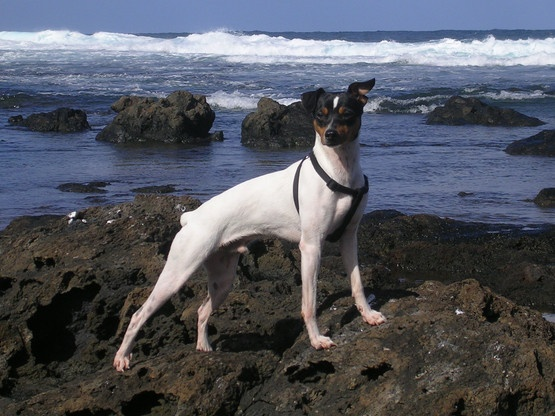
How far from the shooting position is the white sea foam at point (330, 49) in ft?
178

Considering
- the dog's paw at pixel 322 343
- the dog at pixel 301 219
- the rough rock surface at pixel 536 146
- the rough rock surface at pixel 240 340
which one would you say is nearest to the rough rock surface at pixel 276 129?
the rough rock surface at pixel 536 146

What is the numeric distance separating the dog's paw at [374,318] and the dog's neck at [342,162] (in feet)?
2.41

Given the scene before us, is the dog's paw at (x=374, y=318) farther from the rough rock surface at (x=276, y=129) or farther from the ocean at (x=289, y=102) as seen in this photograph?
the rough rock surface at (x=276, y=129)

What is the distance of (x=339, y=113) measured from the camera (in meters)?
5.46

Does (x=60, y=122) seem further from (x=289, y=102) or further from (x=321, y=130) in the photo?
(x=321, y=130)

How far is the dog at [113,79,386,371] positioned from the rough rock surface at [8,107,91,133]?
17.5 m

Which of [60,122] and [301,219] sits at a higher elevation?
[301,219]

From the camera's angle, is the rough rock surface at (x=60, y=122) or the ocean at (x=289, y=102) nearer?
the ocean at (x=289, y=102)

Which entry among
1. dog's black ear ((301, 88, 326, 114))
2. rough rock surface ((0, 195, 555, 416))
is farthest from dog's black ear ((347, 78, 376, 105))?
rough rock surface ((0, 195, 555, 416))

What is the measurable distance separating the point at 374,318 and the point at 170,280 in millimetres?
1233

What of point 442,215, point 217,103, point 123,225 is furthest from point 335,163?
point 217,103

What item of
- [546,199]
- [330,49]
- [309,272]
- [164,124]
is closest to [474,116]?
[164,124]

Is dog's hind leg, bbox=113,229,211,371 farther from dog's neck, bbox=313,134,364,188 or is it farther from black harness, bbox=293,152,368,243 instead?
dog's neck, bbox=313,134,364,188

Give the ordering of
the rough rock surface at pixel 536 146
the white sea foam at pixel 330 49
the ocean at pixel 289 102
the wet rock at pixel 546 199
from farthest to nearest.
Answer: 1. the white sea foam at pixel 330 49
2. the rough rock surface at pixel 536 146
3. the ocean at pixel 289 102
4. the wet rock at pixel 546 199
